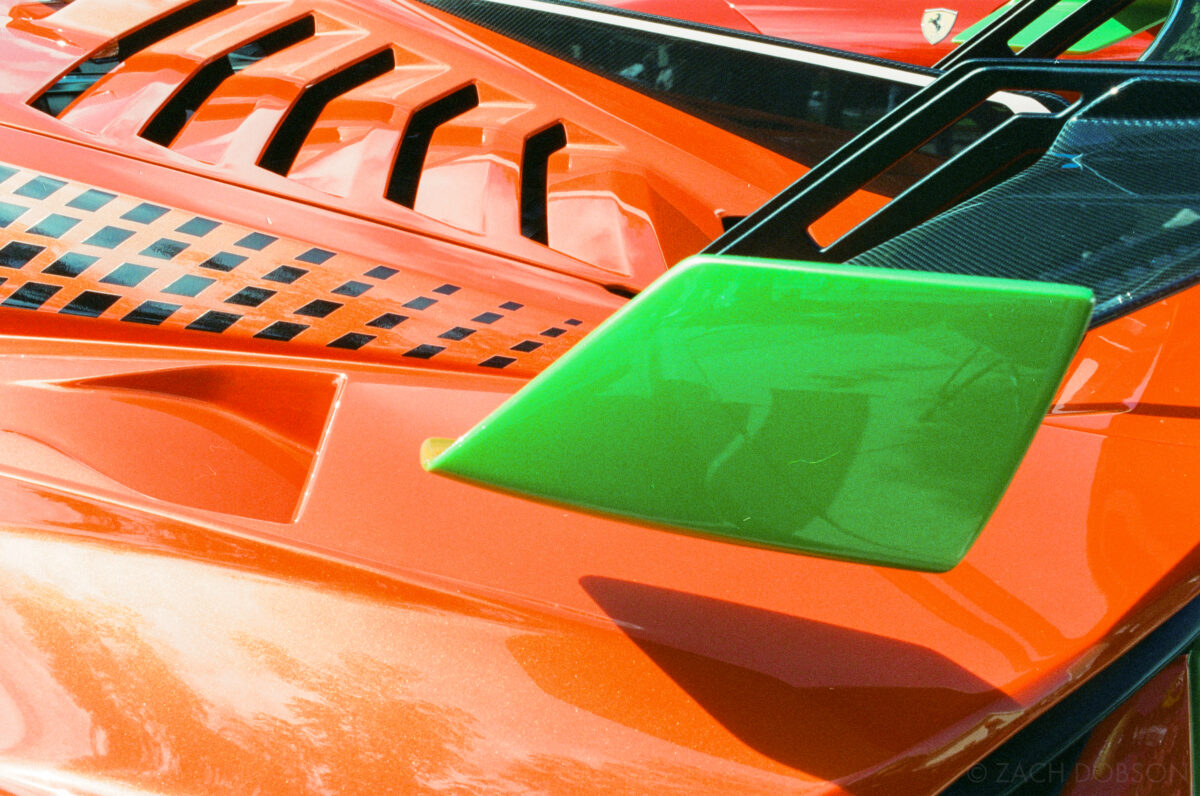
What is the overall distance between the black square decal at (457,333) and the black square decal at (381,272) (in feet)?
0.32

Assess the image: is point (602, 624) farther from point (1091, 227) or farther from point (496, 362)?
point (1091, 227)

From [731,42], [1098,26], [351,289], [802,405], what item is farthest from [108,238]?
[1098,26]

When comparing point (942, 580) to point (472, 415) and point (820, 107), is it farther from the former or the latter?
point (820, 107)

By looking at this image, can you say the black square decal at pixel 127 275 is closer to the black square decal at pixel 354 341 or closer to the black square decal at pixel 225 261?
the black square decal at pixel 225 261

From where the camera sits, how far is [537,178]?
4.41 feet

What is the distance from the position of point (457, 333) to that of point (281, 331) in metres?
0.21

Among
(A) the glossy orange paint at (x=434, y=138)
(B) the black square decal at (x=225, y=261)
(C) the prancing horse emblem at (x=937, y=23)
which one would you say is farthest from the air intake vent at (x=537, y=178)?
(C) the prancing horse emblem at (x=937, y=23)

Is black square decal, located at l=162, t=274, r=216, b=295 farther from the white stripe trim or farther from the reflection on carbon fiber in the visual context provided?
the white stripe trim

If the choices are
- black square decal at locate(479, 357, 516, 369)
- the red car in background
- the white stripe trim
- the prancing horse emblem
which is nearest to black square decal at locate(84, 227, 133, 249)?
black square decal at locate(479, 357, 516, 369)

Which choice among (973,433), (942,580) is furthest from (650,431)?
(942,580)

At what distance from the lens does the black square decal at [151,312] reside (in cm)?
110

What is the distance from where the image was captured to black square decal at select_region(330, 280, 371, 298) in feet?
3.69

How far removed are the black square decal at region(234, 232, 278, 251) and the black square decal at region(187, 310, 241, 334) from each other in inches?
3.4

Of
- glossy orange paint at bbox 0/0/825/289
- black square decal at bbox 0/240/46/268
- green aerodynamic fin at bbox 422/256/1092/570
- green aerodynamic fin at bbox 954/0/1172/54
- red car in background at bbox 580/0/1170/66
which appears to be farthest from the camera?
red car in background at bbox 580/0/1170/66
